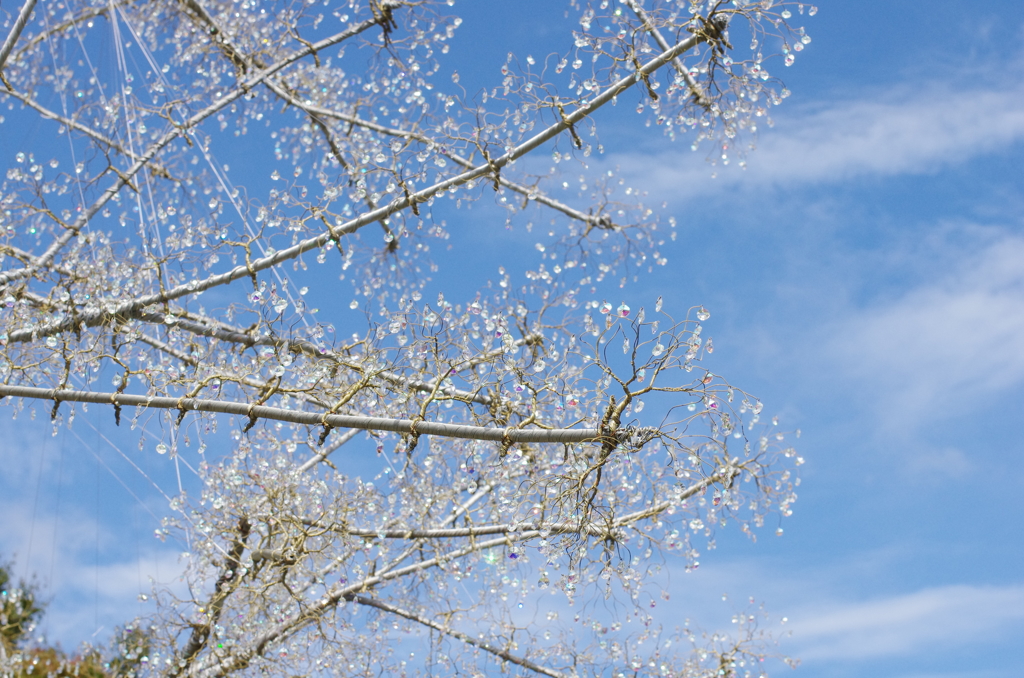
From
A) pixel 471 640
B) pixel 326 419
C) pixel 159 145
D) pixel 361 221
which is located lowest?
pixel 471 640

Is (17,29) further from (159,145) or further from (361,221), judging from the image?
(361,221)

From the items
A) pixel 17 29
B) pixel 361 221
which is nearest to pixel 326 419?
pixel 361 221

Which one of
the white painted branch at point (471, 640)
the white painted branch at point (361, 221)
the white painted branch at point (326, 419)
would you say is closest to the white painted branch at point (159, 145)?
the white painted branch at point (361, 221)

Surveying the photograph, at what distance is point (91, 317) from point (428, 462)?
3.06 m

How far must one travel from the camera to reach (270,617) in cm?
684

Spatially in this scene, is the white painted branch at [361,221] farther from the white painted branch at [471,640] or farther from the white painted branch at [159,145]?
the white painted branch at [471,640]

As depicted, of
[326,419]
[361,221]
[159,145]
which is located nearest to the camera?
[326,419]

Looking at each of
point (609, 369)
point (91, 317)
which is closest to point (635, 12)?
point (609, 369)

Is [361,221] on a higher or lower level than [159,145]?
lower

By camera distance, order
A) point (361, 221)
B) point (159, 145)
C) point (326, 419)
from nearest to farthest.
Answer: point (326, 419)
point (361, 221)
point (159, 145)

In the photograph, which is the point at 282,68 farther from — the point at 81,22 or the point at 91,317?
the point at 91,317

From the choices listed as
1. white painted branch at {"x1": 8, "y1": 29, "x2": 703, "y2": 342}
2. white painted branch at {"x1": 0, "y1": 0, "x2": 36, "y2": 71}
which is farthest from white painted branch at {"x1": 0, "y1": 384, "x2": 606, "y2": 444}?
white painted branch at {"x1": 0, "y1": 0, "x2": 36, "y2": 71}

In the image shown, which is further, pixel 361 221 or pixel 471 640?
pixel 471 640

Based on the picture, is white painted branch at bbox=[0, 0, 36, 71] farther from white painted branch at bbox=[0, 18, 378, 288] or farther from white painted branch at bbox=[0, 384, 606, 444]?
white painted branch at bbox=[0, 384, 606, 444]
